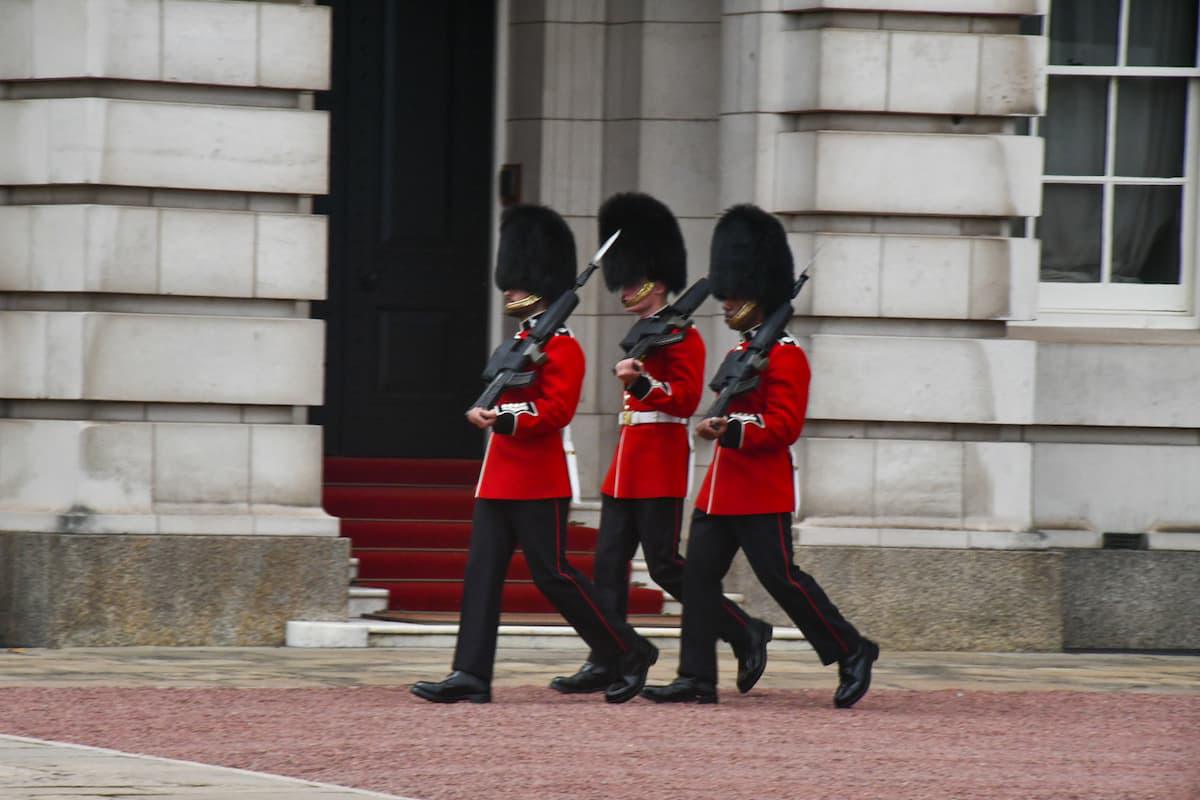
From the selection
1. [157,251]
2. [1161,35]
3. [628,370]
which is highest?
[1161,35]

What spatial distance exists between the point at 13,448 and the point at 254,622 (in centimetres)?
127

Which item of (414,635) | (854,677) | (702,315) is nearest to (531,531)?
(854,677)

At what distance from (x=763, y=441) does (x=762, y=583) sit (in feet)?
1.70

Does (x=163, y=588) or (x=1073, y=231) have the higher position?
(x=1073, y=231)

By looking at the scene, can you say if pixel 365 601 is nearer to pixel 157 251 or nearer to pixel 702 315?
pixel 157 251

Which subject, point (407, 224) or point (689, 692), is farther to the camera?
point (407, 224)

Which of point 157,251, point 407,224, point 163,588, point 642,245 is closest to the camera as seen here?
point 642,245

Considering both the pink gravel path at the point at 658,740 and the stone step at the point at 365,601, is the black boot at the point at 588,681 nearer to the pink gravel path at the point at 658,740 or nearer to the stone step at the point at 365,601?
the pink gravel path at the point at 658,740

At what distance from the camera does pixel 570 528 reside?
11320 millimetres

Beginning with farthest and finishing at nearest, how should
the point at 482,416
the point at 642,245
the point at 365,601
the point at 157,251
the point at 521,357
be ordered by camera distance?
the point at 365,601 < the point at 157,251 < the point at 642,245 < the point at 521,357 < the point at 482,416

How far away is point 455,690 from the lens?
26.6 feet

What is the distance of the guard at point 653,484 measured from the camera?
28.0 ft

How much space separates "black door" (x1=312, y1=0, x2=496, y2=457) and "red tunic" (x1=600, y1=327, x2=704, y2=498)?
3.30 metres

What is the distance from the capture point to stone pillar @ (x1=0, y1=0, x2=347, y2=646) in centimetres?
973
